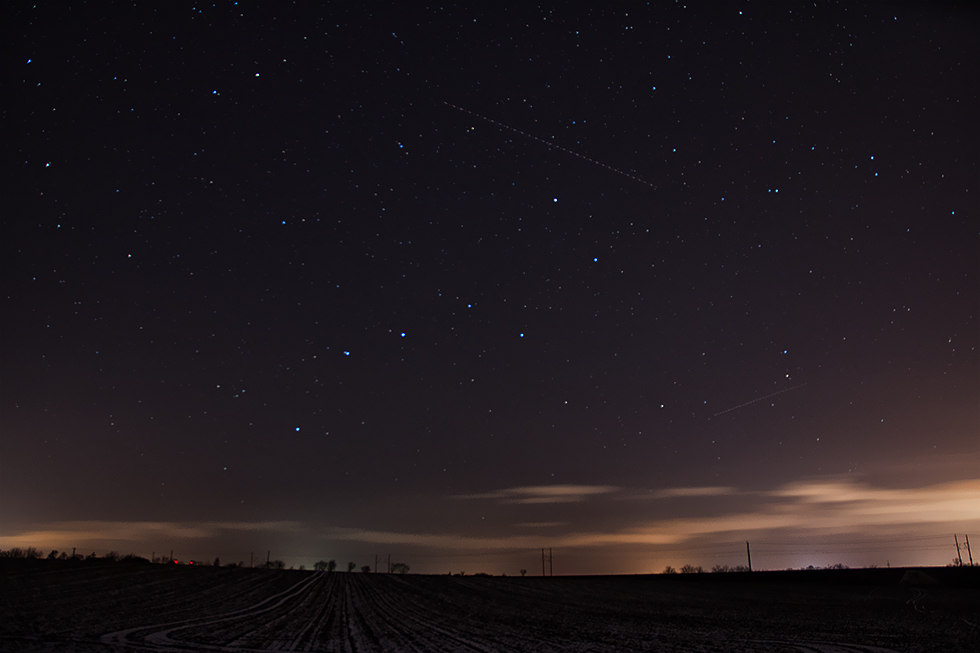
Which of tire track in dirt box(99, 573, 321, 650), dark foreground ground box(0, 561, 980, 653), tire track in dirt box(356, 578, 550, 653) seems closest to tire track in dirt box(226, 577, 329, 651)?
dark foreground ground box(0, 561, 980, 653)

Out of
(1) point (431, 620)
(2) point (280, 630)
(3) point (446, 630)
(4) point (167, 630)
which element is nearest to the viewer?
(4) point (167, 630)

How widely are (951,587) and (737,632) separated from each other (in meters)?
28.1

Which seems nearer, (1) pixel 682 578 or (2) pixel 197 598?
(2) pixel 197 598

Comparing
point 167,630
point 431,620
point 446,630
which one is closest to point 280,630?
Answer: point 167,630

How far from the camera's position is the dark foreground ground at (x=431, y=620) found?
11047mm

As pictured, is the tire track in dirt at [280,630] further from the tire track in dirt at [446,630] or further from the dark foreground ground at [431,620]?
the tire track in dirt at [446,630]

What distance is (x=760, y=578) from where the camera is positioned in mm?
42906

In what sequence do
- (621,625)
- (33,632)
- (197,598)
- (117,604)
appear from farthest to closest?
1. (197,598)
2. (117,604)
3. (621,625)
4. (33,632)

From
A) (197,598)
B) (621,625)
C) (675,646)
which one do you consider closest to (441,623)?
(621,625)

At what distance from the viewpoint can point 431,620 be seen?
1545 centimetres

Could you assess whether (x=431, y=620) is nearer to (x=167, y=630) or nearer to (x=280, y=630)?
(x=280, y=630)

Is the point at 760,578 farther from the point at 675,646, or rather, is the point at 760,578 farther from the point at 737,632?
the point at 675,646

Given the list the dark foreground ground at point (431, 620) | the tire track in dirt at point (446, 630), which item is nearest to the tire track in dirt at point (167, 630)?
the dark foreground ground at point (431, 620)

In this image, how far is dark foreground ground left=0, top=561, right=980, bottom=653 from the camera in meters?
11.0
